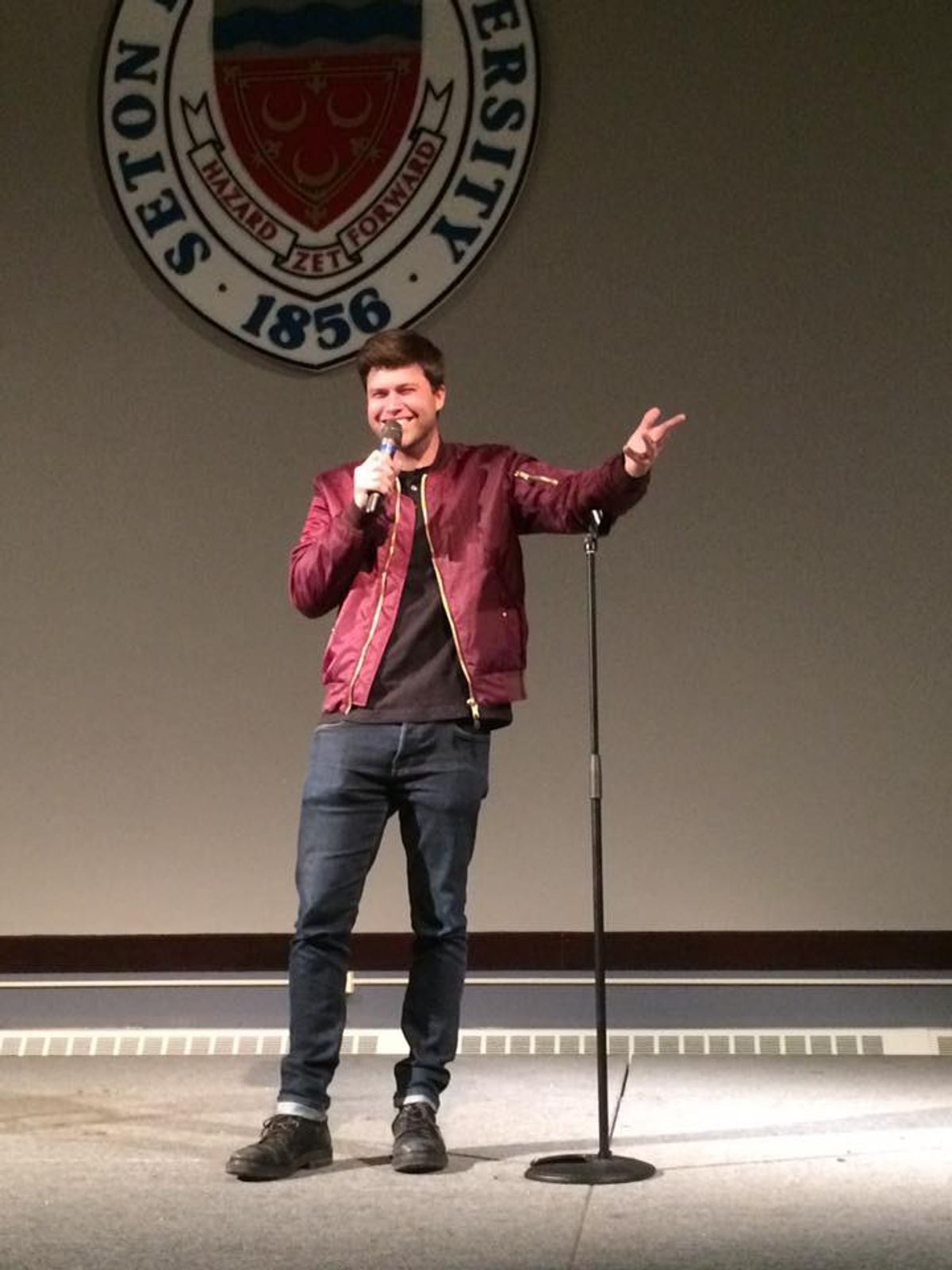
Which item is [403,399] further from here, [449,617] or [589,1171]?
[589,1171]

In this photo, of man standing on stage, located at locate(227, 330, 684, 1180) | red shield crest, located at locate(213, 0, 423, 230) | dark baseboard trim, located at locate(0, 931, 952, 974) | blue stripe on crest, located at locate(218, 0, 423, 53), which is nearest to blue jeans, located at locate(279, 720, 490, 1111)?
man standing on stage, located at locate(227, 330, 684, 1180)

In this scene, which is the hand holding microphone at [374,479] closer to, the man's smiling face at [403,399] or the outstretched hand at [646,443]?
the man's smiling face at [403,399]

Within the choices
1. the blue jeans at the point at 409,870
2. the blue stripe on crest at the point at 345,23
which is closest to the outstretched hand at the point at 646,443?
the blue jeans at the point at 409,870

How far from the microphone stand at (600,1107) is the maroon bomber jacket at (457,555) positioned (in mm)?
110

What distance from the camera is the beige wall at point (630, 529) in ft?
12.0

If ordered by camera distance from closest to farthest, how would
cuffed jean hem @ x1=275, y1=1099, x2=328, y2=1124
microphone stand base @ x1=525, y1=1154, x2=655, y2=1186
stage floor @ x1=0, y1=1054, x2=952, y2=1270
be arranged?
stage floor @ x1=0, y1=1054, x2=952, y2=1270, microphone stand base @ x1=525, y1=1154, x2=655, y2=1186, cuffed jean hem @ x1=275, y1=1099, x2=328, y2=1124

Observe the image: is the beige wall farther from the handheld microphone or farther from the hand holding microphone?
the hand holding microphone

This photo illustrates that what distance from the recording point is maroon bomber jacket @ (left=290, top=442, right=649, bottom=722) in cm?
253

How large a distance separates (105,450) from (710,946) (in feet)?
5.90

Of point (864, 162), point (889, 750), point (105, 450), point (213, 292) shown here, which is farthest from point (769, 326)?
point (105, 450)

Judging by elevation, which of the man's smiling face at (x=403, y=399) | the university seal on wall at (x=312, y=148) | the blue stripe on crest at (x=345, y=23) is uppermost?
the blue stripe on crest at (x=345, y=23)

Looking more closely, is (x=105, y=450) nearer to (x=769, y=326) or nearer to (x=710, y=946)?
(x=769, y=326)

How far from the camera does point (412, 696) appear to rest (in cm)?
254

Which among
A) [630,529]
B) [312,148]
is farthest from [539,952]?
[312,148]
